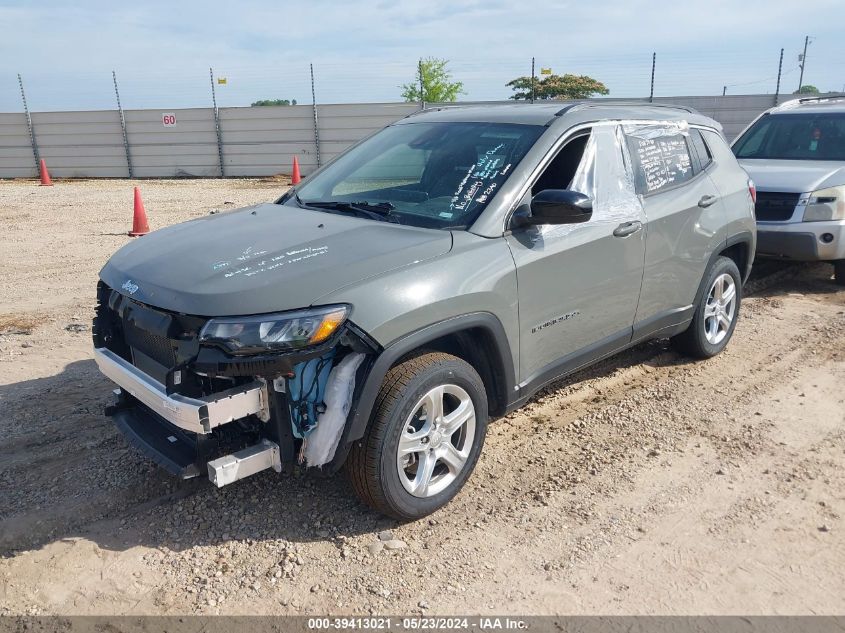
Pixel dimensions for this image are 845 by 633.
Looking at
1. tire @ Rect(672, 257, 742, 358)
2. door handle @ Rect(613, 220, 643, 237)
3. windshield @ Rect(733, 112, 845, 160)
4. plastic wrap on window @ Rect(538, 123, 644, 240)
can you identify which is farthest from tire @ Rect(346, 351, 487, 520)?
windshield @ Rect(733, 112, 845, 160)

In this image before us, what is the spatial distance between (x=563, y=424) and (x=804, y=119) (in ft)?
20.6

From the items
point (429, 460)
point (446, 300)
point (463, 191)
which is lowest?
point (429, 460)

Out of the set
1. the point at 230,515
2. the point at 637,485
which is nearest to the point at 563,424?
the point at 637,485

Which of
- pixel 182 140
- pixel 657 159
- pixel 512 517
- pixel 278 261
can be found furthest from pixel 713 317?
pixel 182 140

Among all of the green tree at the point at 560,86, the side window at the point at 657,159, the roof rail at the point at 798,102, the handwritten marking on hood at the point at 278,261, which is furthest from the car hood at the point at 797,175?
the green tree at the point at 560,86

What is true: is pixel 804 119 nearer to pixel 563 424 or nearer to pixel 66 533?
pixel 563 424

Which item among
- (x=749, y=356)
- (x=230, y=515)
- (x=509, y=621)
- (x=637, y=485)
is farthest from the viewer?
(x=749, y=356)

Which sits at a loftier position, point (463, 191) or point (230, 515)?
point (463, 191)

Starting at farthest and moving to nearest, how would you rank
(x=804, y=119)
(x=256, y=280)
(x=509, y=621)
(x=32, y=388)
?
(x=804, y=119), (x=32, y=388), (x=256, y=280), (x=509, y=621)

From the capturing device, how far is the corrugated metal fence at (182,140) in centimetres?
2247

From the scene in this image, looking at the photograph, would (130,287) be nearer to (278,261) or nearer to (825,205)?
(278,261)

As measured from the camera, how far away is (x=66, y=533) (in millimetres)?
3266

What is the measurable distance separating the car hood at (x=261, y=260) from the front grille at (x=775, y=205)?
537 cm

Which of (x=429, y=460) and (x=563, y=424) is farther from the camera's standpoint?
(x=563, y=424)
